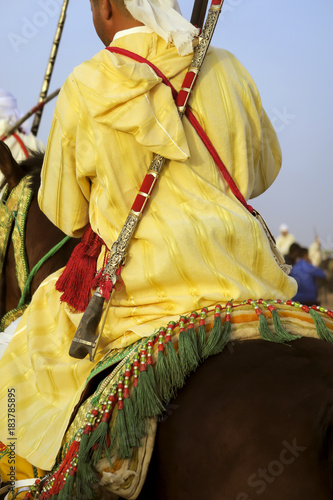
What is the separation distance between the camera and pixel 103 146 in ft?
6.15

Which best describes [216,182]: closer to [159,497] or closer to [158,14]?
[158,14]

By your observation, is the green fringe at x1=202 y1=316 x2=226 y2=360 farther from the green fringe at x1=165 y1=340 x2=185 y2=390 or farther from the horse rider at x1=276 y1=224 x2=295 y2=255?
the horse rider at x1=276 y1=224 x2=295 y2=255

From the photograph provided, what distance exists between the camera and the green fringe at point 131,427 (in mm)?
1536

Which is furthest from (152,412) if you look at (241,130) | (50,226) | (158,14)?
(50,226)

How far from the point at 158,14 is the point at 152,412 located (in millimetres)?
1282

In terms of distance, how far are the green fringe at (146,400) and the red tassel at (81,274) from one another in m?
0.54

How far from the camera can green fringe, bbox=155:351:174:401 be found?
61.4 inches

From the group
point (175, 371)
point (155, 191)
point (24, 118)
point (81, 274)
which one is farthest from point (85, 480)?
point (24, 118)

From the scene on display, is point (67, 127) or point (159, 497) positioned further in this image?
point (67, 127)

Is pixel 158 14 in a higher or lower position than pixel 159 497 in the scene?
higher

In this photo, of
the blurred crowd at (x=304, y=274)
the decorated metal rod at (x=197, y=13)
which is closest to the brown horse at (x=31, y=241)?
the decorated metal rod at (x=197, y=13)

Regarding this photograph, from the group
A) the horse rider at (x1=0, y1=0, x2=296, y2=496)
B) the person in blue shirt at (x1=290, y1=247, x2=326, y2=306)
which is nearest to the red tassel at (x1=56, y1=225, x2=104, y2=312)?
the horse rider at (x1=0, y1=0, x2=296, y2=496)

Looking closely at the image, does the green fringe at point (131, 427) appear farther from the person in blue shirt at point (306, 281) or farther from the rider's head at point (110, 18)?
the person in blue shirt at point (306, 281)

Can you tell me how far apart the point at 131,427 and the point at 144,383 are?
12 cm
